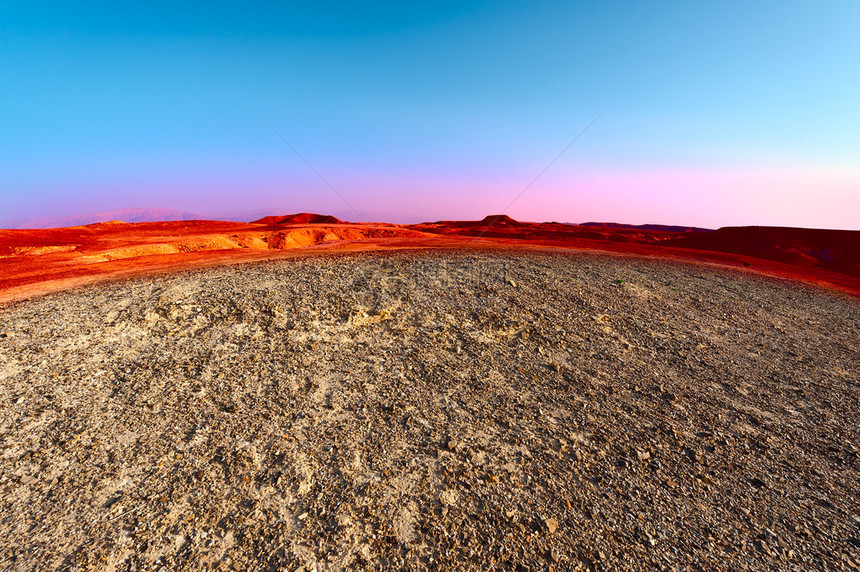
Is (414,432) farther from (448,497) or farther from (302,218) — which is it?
(302,218)

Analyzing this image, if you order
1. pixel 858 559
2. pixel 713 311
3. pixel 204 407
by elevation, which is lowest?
pixel 858 559

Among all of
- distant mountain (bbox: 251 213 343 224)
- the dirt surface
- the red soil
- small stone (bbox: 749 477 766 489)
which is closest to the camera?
the dirt surface

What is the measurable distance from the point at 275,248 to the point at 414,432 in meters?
26.7

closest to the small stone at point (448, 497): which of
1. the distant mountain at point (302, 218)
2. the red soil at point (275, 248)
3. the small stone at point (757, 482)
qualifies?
the small stone at point (757, 482)

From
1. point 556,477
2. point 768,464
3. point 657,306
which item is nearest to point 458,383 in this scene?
point 556,477

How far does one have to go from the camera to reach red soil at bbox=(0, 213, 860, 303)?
15531mm

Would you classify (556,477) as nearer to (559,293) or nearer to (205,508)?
(205,508)

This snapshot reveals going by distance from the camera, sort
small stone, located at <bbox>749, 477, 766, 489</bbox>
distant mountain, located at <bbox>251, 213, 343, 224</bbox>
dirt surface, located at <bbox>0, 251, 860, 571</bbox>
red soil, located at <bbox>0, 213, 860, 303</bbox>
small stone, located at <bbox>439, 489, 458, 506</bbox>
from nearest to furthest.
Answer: dirt surface, located at <bbox>0, 251, 860, 571</bbox>
small stone, located at <bbox>439, 489, 458, 506</bbox>
small stone, located at <bbox>749, 477, 766, 489</bbox>
red soil, located at <bbox>0, 213, 860, 303</bbox>
distant mountain, located at <bbox>251, 213, 343, 224</bbox>

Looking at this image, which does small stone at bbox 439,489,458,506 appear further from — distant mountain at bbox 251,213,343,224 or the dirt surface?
distant mountain at bbox 251,213,343,224

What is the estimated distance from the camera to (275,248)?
29141 millimetres

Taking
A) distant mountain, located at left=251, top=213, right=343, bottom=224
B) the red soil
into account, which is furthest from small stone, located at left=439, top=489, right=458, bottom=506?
distant mountain, located at left=251, top=213, right=343, bottom=224

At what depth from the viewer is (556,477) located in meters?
5.14

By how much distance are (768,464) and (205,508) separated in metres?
8.13

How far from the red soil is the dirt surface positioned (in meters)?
4.70
